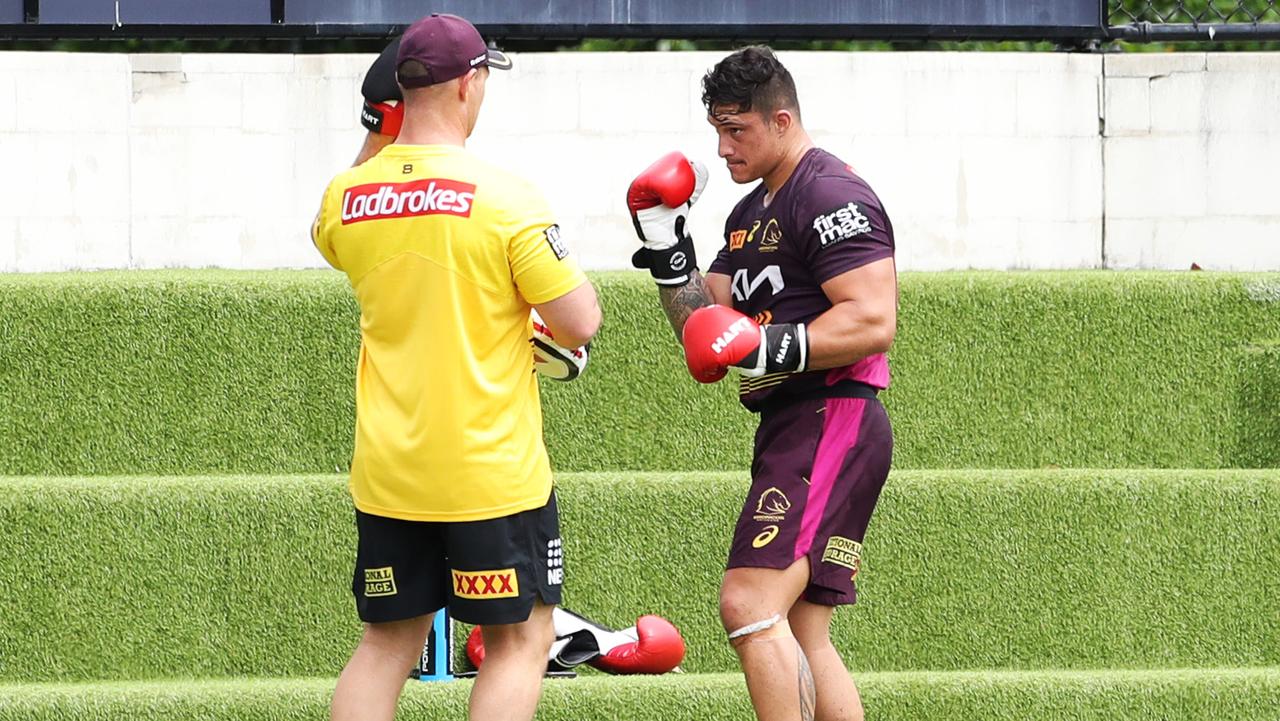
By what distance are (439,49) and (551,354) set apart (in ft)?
1.74

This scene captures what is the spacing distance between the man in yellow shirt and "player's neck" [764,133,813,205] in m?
0.55

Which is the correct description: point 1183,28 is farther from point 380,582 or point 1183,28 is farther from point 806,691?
point 380,582

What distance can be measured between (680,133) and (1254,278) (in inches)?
66.7

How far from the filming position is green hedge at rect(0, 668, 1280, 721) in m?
3.11

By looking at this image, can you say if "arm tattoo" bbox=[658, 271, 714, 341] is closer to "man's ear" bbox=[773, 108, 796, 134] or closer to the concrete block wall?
"man's ear" bbox=[773, 108, 796, 134]

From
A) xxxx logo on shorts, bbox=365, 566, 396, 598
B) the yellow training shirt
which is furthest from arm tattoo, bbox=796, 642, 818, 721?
xxxx logo on shorts, bbox=365, 566, 396, 598

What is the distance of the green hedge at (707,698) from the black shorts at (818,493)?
518mm

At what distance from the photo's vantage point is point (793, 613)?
9.30ft

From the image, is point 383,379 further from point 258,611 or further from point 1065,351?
point 1065,351

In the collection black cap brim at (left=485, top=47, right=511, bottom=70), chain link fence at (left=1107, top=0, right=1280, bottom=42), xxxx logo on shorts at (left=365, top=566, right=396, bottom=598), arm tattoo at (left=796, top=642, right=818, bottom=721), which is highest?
chain link fence at (left=1107, top=0, right=1280, bottom=42)

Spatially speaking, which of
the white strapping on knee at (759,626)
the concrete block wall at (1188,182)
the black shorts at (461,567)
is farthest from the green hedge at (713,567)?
the concrete block wall at (1188,182)

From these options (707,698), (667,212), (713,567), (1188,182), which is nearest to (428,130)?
(667,212)

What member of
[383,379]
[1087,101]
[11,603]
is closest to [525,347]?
[383,379]

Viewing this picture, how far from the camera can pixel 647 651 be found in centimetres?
334
